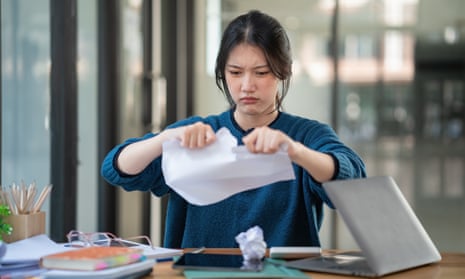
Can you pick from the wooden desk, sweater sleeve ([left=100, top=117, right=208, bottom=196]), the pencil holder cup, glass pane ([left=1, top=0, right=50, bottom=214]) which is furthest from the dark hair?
glass pane ([left=1, top=0, right=50, bottom=214])

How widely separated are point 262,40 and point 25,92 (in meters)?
1.45

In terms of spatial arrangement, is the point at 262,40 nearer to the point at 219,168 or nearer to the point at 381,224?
the point at 219,168

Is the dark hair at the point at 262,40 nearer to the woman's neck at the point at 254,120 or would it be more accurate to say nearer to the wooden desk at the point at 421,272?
the woman's neck at the point at 254,120

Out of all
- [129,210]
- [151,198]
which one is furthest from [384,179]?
[151,198]

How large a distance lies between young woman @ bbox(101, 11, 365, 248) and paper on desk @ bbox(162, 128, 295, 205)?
0.41 feet

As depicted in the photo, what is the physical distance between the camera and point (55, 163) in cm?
299

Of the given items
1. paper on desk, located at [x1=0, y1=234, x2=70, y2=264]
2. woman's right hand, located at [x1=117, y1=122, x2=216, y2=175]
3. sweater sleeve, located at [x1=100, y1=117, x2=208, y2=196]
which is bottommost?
paper on desk, located at [x1=0, y1=234, x2=70, y2=264]

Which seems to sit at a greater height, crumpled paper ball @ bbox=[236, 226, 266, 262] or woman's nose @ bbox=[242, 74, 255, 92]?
woman's nose @ bbox=[242, 74, 255, 92]

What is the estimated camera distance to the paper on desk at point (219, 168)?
1337mm

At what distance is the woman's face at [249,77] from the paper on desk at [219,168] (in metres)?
0.27

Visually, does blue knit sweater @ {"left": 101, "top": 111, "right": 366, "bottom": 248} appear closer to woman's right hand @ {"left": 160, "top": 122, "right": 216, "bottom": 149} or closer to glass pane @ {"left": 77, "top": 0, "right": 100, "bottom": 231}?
woman's right hand @ {"left": 160, "top": 122, "right": 216, "bottom": 149}

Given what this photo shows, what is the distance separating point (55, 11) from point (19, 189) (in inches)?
59.2

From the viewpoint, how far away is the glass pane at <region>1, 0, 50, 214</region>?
2.67 m

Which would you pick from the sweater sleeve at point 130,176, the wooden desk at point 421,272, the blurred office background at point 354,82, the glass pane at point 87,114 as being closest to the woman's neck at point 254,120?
the sweater sleeve at point 130,176
